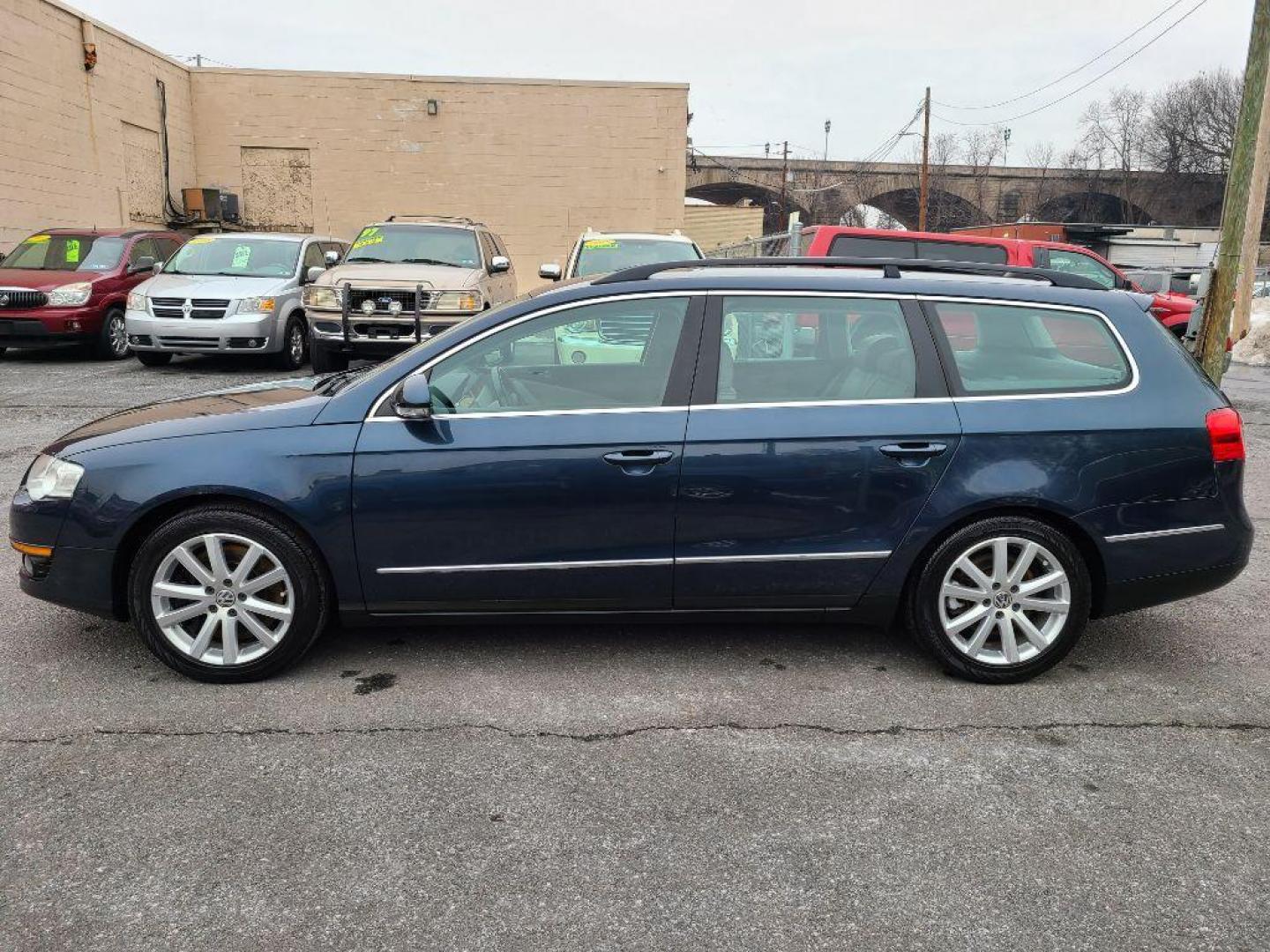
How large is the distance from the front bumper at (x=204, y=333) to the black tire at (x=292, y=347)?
0.40m

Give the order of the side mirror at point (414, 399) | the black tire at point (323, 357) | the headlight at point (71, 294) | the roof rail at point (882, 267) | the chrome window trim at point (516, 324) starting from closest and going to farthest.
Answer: the side mirror at point (414, 399), the chrome window trim at point (516, 324), the roof rail at point (882, 267), the black tire at point (323, 357), the headlight at point (71, 294)

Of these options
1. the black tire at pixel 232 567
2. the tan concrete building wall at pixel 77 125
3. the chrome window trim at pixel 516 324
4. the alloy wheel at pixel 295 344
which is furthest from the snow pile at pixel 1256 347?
the tan concrete building wall at pixel 77 125

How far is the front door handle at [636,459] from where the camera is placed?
12.2ft

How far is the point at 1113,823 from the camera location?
2941mm

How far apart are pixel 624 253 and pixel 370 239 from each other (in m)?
3.27

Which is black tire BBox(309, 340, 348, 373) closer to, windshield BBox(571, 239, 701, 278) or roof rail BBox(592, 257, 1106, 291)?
windshield BBox(571, 239, 701, 278)

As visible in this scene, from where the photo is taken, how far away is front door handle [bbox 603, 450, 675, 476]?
3727 millimetres

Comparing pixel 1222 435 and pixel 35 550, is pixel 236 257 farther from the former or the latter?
pixel 1222 435

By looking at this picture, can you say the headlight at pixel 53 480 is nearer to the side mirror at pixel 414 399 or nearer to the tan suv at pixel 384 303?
the side mirror at pixel 414 399

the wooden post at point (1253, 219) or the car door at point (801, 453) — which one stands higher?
the wooden post at point (1253, 219)

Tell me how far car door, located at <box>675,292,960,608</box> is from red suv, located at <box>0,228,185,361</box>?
11.8 meters

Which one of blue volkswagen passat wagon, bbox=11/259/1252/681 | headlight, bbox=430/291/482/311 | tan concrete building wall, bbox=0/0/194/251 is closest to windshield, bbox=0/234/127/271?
tan concrete building wall, bbox=0/0/194/251

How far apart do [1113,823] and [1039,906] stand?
20.9 inches

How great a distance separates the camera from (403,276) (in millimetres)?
11102
